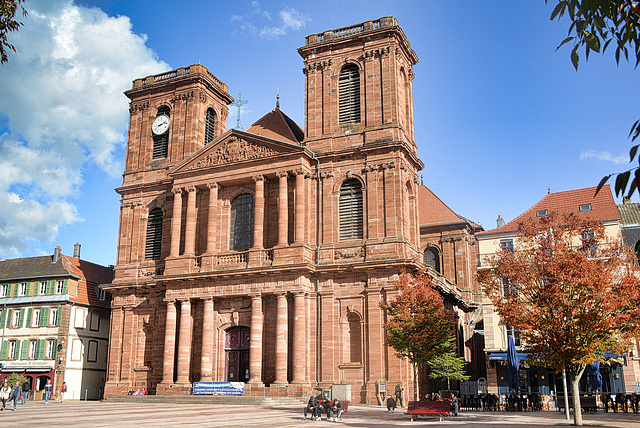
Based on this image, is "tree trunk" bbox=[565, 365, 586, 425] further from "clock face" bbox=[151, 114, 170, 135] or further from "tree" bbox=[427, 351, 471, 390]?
"clock face" bbox=[151, 114, 170, 135]

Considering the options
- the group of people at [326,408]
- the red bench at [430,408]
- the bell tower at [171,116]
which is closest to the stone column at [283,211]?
the bell tower at [171,116]

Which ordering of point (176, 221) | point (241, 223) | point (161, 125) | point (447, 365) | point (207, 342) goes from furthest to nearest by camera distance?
point (161, 125), point (176, 221), point (241, 223), point (207, 342), point (447, 365)

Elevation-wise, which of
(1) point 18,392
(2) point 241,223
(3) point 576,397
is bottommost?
(1) point 18,392

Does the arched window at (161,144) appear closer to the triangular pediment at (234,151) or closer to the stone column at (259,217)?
the triangular pediment at (234,151)

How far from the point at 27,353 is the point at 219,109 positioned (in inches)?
981

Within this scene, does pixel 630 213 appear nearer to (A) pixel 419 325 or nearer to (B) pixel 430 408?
(A) pixel 419 325

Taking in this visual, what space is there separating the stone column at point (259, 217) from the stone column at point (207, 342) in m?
4.41

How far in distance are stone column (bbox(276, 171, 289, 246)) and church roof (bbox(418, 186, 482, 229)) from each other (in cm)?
2163

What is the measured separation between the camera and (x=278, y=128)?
131ft

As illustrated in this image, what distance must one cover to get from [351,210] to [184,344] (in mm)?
12826

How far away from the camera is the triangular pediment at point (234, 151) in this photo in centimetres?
3684

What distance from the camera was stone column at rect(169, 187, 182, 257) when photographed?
38.2 metres

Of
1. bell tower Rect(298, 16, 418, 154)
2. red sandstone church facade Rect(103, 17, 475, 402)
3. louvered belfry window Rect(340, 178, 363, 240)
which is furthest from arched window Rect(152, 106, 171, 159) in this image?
louvered belfry window Rect(340, 178, 363, 240)

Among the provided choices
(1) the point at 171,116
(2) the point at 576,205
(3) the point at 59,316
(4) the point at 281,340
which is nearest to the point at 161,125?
(1) the point at 171,116
